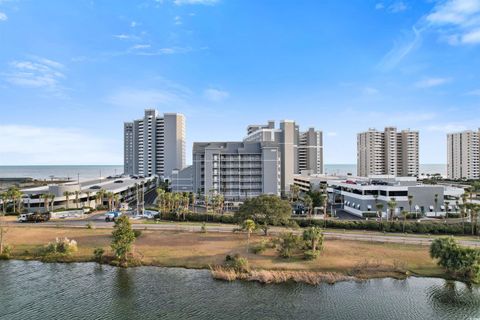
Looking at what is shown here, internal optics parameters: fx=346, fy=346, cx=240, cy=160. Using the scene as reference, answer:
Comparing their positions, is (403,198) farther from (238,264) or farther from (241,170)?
(238,264)

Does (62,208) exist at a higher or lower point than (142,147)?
lower

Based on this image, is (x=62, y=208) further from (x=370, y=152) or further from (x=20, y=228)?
(x=370, y=152)

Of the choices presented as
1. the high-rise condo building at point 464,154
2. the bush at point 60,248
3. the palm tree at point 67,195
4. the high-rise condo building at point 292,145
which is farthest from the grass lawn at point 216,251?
the high-rise condo building at point 464,154

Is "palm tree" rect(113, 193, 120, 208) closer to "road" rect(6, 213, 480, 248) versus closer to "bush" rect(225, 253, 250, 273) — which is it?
"road" rect(6, 213, 480, 248)

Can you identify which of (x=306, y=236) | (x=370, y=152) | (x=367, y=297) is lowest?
(x=367, y=297)

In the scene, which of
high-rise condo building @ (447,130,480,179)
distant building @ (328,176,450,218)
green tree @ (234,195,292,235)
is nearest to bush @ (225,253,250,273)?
green tree @ (234,195,292,235)

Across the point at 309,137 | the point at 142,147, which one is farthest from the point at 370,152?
the point at 142,147

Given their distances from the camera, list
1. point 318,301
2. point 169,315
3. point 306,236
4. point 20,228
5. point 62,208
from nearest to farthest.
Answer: point 169,315
point 318,301
point 306,236
point 20,228
point 62,208
